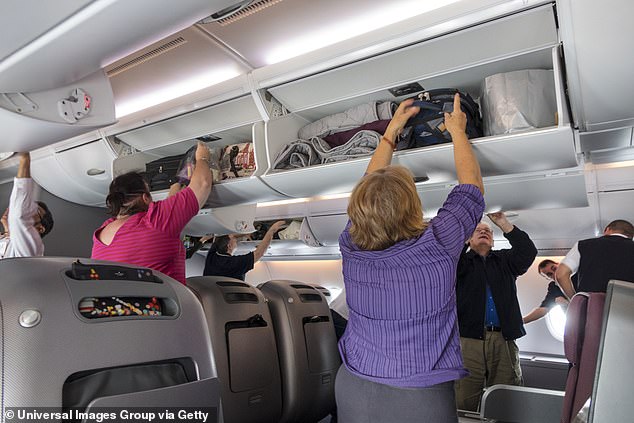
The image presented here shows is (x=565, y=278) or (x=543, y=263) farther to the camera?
(x=543, y=263)

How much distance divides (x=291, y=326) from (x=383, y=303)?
945mm

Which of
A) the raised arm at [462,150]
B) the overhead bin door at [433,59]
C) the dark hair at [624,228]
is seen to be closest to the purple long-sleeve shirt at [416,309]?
the raised arm at [462,150]

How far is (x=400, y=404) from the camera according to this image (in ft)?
5.36

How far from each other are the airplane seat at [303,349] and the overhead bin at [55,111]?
1248mm

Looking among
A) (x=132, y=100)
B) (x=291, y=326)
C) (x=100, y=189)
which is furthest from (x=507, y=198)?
(x=100, y=189)

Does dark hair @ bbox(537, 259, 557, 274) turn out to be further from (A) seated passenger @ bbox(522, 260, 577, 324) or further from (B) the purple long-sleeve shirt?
(B) the purple long-sleeve shirt

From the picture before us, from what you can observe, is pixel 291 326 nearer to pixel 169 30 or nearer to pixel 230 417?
pixel 230 417

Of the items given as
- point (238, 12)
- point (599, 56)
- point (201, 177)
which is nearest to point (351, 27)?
point (238, 12)

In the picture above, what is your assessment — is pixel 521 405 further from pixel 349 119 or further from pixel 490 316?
pixel 349 119

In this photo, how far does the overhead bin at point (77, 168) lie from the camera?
3.92 m

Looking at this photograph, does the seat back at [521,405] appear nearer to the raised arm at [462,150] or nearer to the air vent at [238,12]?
the raised arm at [462,150]

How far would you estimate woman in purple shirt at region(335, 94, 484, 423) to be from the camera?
1.64 m

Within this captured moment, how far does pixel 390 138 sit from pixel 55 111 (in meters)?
1.49

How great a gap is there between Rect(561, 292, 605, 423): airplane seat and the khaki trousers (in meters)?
1.86
